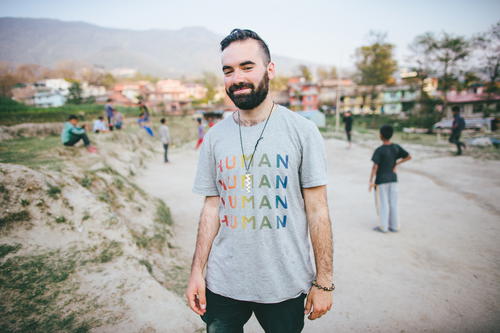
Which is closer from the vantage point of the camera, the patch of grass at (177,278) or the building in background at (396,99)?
the patch of grass at (177,278)

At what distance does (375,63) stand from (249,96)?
49.5 m

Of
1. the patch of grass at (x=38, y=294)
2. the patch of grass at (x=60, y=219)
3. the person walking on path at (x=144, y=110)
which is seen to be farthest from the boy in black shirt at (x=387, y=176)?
the person walking on path at (x=144, y=110)

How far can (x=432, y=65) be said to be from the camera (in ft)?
109

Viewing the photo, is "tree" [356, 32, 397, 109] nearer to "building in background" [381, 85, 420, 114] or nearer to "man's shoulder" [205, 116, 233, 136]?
"building in background" [381, 85, 420, 114]

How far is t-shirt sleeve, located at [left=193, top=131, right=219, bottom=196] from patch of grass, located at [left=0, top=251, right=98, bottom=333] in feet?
6.96

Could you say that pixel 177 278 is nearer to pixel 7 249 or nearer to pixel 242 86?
pixel 7 249

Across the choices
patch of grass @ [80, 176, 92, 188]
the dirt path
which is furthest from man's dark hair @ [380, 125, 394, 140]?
patch of grass @ [80, 176, 92, 188]

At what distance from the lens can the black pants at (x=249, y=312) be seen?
60.2 inches

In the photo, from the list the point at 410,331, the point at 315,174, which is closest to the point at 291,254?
the point at 315,174

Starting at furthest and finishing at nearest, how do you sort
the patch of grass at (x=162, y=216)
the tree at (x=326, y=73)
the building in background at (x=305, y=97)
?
the tree at (x=326, y=73) → the building in background at (x=305, y=97) → the patch of grass at (x=162, y=216)

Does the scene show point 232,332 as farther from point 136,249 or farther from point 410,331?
point 136,249

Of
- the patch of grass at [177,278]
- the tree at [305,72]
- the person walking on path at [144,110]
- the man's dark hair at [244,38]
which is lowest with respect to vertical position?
the patch of grass at [177,278]

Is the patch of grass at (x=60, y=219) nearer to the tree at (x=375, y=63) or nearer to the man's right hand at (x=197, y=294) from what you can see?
the man's right hand at (x=197, y=294)

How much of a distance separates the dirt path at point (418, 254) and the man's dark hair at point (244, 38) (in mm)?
2993
